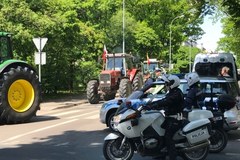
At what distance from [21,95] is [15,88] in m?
0.38

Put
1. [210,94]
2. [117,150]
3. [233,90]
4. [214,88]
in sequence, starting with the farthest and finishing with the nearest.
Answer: [233,90], [214,88], [210,94], [117,150]

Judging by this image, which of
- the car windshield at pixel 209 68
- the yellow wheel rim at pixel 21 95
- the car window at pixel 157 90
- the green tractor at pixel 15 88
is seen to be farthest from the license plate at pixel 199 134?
the car windshield at pixel 209 68

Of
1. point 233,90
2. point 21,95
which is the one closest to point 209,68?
point 233,90

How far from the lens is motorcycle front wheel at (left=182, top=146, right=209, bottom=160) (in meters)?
8.52

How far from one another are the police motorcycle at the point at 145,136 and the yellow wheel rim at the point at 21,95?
717 cm

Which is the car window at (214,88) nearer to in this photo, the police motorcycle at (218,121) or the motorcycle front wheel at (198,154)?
the police motorcycle at (218,121)

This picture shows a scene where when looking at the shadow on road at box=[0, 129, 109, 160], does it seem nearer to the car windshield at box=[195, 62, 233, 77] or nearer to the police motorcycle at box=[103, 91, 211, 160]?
the police motorcycle at box=[103, 91, 211, 160]

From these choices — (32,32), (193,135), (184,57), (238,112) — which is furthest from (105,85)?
(184,57)

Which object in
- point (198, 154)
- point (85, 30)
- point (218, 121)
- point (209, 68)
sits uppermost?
point (85, 30)

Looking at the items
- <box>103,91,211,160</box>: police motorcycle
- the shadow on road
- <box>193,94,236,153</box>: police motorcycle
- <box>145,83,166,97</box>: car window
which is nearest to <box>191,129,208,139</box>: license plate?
<box>103,91,211,160</box>: police motorcycle

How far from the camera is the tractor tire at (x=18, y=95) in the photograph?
564 inches

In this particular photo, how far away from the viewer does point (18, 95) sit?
15031 mm

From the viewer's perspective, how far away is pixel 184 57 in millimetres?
64688

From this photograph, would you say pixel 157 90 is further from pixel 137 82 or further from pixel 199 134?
pixel 137 82
